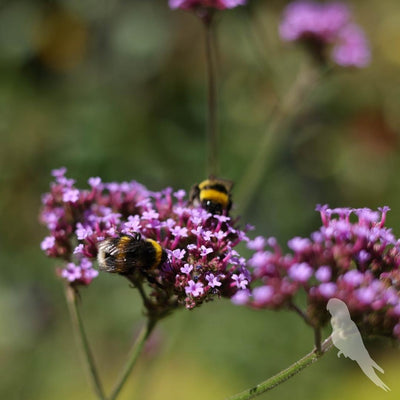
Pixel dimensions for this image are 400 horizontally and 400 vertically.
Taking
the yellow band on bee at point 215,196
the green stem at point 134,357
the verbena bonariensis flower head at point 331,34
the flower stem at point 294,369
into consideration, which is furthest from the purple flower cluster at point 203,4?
the flower stem at point 294,369

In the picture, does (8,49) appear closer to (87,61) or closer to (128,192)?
(87,61)

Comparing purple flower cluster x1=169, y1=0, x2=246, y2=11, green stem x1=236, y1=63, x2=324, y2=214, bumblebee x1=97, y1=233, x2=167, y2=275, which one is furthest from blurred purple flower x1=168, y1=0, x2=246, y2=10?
bumblebee x1=97, y1=233, x2=167, y2=275

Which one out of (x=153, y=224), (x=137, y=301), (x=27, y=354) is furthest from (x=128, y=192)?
(x=27, y=354)

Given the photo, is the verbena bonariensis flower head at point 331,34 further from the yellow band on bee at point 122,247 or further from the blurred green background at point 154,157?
the yellow band on bee at point 122,247

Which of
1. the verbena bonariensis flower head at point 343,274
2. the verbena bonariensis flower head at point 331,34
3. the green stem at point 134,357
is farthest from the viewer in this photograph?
the verbena bonariensis flower head at point 331,34

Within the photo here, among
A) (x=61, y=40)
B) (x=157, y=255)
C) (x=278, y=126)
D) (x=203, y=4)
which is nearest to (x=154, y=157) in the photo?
(x=61, y=40)

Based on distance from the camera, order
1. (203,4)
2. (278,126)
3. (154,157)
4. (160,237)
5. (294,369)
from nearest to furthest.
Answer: (294,369), (160,237), (203,4), (278,126), (154,157)

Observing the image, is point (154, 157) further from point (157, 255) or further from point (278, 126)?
point (157, 255)
